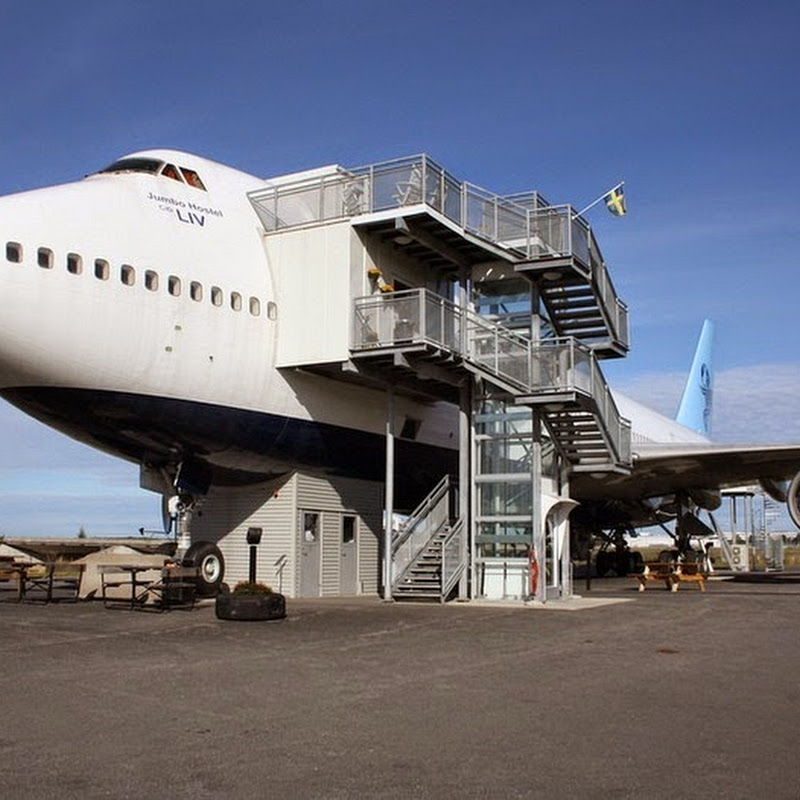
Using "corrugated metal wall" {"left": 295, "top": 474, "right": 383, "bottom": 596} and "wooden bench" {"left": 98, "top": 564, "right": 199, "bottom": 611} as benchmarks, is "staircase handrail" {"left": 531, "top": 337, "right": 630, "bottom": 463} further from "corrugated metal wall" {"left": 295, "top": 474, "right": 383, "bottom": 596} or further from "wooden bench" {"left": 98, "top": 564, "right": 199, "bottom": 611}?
"wooden bench" {"left": 98, "top": 564, "right": 199, "bottom": 611}

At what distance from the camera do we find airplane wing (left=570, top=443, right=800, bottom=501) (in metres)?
27.4

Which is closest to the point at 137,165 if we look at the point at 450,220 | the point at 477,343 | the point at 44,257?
the point at 44,257

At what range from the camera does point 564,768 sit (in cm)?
617

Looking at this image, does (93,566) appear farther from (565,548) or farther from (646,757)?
(646,757)

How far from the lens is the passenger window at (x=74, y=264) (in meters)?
16.2

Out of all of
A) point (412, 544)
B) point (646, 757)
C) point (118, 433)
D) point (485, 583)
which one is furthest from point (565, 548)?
point (646, 757)

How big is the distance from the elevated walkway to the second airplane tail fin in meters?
30.5

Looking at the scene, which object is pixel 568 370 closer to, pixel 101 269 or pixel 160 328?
pixel 160 328

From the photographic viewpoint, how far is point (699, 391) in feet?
171

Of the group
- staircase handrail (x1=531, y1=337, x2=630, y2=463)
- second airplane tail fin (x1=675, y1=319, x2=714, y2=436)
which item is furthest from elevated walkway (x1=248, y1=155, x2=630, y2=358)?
second airplane tail fin (x1=675, y1=319, x2=714, y2=436)

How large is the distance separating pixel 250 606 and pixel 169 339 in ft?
17.2

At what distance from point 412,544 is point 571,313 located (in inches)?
261

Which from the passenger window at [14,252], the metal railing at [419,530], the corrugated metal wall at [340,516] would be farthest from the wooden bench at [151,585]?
the passenger window at [14,252]

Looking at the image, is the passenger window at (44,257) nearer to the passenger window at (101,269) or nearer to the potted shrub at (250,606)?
the passenger window at (101,269)
